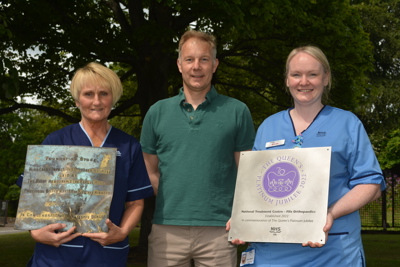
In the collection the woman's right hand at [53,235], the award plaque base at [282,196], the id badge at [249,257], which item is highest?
the award plaque base at [282,196]

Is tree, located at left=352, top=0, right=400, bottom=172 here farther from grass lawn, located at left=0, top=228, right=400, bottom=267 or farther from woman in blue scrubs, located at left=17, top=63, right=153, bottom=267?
woman in blue scrubs, located at left=17, top=63, right=153, bottom=267

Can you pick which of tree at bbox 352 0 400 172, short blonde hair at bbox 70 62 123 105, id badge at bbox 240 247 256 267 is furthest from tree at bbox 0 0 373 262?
tree at bbox 352 0 400 172

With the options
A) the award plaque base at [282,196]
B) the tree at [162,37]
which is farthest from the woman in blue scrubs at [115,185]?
the tree at [162,37]

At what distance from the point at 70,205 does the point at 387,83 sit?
141ft

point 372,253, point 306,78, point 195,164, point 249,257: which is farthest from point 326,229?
point 372,253

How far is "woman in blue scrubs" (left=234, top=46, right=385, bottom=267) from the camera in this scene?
3.15 metres

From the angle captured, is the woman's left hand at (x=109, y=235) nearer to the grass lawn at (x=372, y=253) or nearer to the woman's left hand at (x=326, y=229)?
the woman's left hand at (x=326, y=229)

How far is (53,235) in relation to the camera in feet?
10.7

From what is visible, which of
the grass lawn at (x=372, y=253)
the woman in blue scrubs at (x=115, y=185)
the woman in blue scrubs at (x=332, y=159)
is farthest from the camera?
the grass lawn at (x=372, y=253)

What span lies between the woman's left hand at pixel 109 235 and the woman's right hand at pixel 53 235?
3.6 inches

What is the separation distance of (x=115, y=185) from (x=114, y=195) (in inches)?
2.5

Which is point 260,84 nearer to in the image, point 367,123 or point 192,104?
point 192,104

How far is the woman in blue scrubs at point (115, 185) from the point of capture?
3.36 meters

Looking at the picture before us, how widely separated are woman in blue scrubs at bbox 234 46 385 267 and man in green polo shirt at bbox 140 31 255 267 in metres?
0.60
